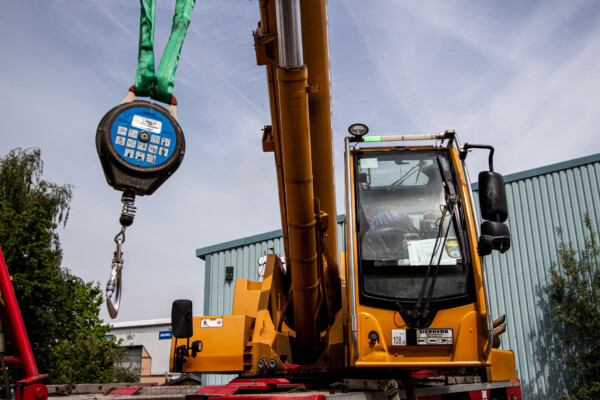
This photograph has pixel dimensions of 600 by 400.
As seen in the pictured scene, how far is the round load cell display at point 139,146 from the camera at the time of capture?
2.13 m

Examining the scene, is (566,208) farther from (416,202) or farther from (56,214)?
(56,214)

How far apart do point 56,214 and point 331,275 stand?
2040 cm

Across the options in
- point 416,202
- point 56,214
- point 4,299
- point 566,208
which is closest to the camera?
point 4,299

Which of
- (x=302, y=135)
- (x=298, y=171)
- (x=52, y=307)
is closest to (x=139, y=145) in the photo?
(x=302, y=135)

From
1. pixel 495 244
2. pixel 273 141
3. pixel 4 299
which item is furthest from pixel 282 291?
pixel 4 299

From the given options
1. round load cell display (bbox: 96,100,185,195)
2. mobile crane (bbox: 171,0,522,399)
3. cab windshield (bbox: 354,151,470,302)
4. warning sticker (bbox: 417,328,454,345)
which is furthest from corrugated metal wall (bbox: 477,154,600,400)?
round load cell display (bbox: 96,100,185,195)

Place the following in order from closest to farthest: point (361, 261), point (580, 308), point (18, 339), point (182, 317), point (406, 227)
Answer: point (18, 339), point (182, 317), point (361, 261), point (406, 227), point (580, 308)

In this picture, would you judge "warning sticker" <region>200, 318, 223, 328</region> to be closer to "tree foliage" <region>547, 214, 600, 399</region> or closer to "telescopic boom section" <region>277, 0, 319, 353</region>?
"telescopic boom section" <region>277, 0, 319, 353</region>

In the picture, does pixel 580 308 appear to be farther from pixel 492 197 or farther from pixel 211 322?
pixel 211 322

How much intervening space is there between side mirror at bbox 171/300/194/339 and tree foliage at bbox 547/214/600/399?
11.3 metres

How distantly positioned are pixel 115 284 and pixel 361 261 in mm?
2833

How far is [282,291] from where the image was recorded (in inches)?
233

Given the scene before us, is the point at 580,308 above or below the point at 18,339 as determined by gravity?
above

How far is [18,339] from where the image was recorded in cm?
265
